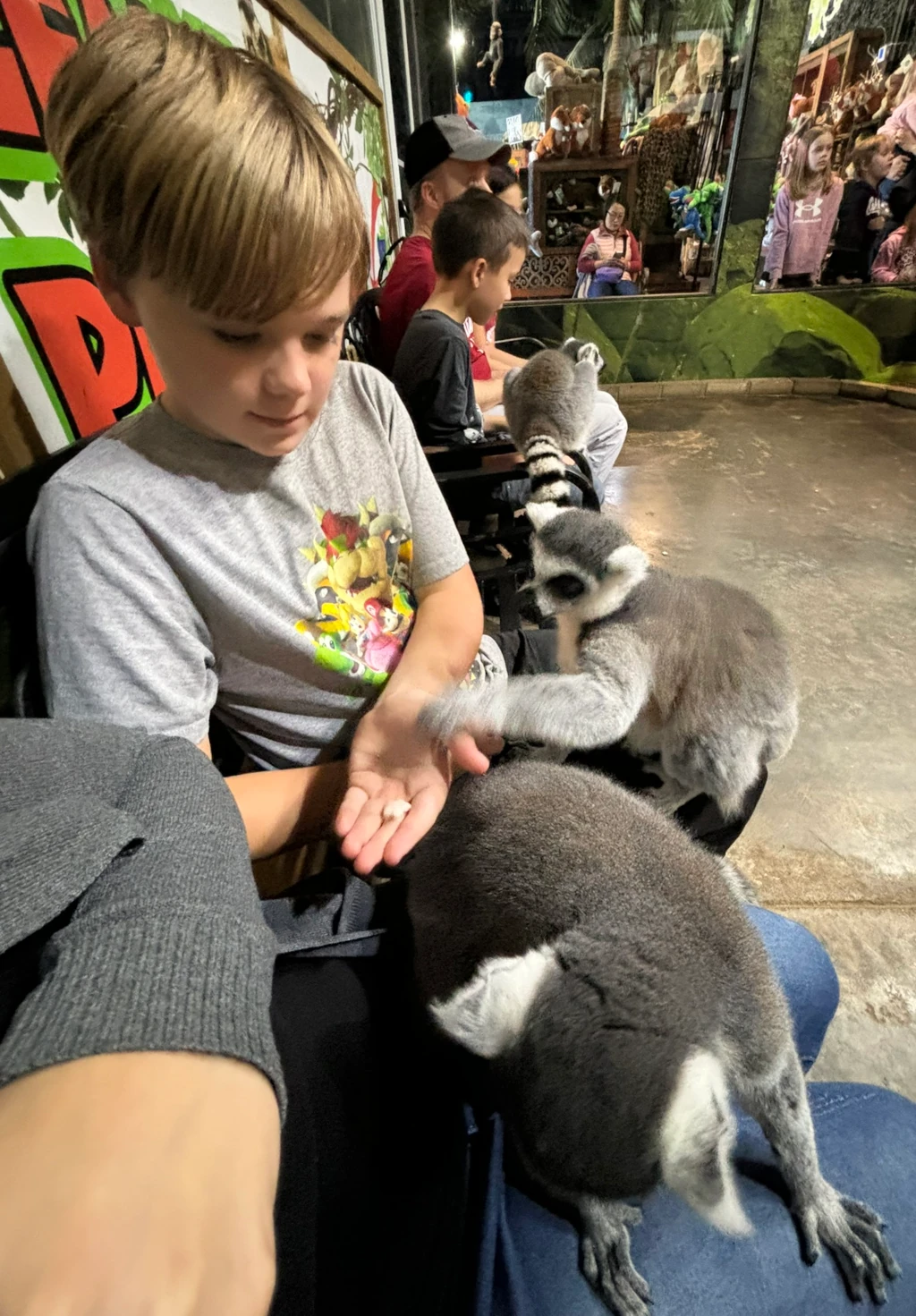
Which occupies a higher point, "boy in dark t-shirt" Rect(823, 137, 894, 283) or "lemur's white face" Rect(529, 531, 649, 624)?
"boy in dark t-shirt" Rect(823, 137, 894, 283)

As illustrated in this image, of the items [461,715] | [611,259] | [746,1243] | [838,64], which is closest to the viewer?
[746,1243]

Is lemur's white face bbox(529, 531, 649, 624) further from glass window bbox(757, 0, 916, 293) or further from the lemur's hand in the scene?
glass window bbox(757, 0, 916, 293)

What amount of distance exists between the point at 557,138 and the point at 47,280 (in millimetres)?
4779

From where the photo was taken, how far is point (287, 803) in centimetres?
67

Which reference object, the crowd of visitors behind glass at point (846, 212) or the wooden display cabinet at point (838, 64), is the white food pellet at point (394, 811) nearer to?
the crowd of visitors behind glass at point (846, 212)

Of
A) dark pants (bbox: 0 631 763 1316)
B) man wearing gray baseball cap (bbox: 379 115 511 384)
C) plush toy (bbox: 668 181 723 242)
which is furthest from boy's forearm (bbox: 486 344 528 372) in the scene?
plush toy (bbox: 668 181 723 242)

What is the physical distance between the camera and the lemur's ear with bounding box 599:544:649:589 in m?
0.84

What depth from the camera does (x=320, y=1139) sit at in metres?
0.40

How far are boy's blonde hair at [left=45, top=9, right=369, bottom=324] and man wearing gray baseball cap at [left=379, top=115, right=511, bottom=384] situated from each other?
59.5 inches

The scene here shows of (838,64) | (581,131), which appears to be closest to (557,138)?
(581,131)

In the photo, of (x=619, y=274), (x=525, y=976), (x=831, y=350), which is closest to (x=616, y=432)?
(x=525, y=976)

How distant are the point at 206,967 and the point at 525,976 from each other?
0.20m

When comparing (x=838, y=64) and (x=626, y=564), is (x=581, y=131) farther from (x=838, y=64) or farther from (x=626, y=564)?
(x=626, y=564)

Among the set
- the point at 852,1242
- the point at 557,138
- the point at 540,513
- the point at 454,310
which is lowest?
the point at 852,1242
